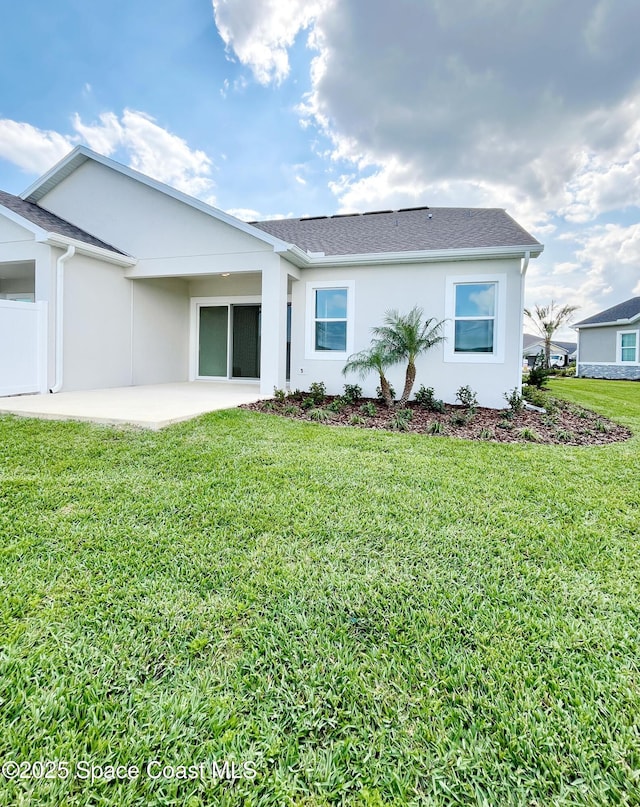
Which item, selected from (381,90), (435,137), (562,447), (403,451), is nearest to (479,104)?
(435,137)

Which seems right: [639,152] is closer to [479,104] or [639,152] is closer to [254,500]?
[479,104]

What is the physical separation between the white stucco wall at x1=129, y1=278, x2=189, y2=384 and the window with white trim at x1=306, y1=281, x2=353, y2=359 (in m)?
4.66

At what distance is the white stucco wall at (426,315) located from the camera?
9.02m

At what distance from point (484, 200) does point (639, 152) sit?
461 centimetres

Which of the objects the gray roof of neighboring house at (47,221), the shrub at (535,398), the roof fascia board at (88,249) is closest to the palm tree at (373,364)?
the shrub at (535,398)

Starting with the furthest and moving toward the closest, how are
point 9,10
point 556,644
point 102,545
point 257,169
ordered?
point 257,169 → point 9,10 → point 102,545 → point 556,644

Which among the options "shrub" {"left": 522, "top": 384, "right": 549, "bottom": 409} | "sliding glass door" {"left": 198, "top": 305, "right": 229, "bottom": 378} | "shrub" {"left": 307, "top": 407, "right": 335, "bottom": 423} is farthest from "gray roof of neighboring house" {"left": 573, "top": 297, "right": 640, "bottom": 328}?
"shrub" {"left": 307, "top": 407, "right": 335, "bottom": 423}

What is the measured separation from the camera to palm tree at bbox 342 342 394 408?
8.70 meters

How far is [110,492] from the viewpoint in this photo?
371 centimetres

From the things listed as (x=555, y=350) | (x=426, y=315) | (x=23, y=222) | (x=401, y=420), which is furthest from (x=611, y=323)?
(x=23, y=222)

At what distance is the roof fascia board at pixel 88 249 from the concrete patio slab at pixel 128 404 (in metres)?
3.24

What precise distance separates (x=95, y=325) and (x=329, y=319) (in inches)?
230

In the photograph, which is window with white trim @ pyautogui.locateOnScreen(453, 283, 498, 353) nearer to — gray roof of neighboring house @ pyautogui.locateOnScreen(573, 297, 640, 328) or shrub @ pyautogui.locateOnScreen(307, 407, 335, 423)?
shrub @ pyautogui.locateOnScreen(307, 407, 335, 423)

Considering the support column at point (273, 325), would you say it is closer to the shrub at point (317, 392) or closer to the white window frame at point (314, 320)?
the shrub at point (317, 392)
